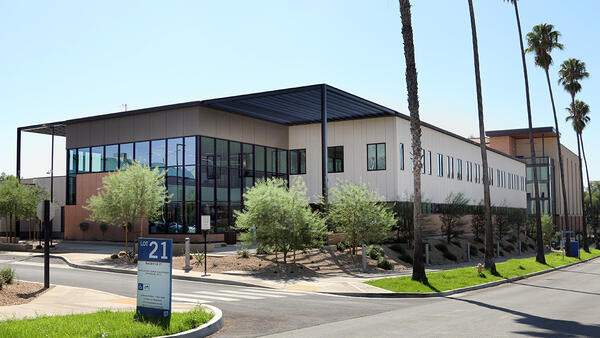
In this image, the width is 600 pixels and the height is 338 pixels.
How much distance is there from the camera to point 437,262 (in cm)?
3488

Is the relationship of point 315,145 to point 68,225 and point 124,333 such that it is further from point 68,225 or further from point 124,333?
point 124,333

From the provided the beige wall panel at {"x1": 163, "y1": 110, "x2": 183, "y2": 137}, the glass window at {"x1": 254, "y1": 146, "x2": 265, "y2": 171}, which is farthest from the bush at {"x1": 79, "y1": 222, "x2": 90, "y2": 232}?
the glass window at {"x1": 254, "y1": 146, "x2": 265, "y2": 171}

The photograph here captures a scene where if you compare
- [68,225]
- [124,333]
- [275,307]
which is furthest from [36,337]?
[68,225]

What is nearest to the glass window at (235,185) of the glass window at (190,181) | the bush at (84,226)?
the glass window at (190,181)

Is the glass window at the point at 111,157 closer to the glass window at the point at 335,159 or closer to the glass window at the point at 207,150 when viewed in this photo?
the glass window at the point at 207,150

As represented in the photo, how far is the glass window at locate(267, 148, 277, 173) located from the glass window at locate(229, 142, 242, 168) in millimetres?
3480

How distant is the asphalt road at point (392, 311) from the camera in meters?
11.5

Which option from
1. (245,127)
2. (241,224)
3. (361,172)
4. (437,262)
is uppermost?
(245,127)

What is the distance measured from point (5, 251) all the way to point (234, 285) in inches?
904

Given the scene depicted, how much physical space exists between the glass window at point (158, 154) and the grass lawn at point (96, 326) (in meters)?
28.0

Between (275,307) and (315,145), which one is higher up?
(315,145)

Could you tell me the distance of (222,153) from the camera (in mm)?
A: 39812

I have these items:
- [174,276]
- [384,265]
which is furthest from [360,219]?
[174,276]

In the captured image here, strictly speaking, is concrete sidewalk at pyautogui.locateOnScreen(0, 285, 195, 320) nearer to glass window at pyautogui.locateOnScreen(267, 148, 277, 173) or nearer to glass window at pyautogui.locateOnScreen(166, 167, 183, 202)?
glass window at pyautogui.locateOnScreen(166, 167, 183, 202)
